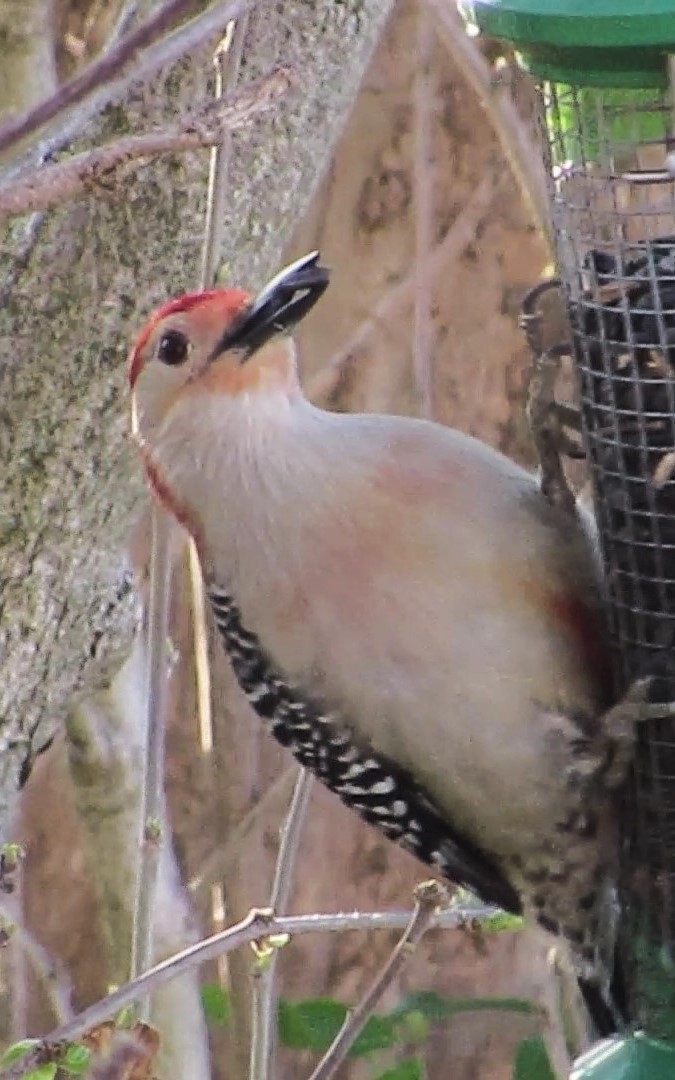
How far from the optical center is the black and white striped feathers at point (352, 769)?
1.80 meters

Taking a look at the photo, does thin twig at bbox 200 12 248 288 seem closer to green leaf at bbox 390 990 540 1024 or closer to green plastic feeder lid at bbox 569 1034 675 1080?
green plastic feeder lid at bbox 569 1034 675 1080

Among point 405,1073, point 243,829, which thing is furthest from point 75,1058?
point 243,829

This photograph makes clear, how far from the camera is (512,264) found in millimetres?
3857

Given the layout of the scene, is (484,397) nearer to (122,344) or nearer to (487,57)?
(487,57)

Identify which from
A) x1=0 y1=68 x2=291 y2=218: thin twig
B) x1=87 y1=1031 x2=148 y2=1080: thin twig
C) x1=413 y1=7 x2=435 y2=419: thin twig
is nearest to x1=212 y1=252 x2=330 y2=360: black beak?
x1=0 y1=68 x2=291 y2=218: thin twig

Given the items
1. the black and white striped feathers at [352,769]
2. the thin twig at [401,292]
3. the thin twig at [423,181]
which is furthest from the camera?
the thin twig at [401,292]

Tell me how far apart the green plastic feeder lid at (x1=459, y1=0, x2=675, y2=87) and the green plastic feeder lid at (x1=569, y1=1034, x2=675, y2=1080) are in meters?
0.86

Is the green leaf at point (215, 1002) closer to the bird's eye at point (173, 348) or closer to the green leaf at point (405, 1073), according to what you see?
the green leaf at point (405, 1073)

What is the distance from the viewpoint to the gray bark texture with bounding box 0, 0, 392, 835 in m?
1.88

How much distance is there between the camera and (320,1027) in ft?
10.0

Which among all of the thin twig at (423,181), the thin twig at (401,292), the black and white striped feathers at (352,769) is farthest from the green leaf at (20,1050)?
the thin twig at (401,292)

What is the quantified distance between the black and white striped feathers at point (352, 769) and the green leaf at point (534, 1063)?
1.03 m

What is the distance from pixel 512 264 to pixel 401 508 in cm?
225

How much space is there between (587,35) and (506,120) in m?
1.06
